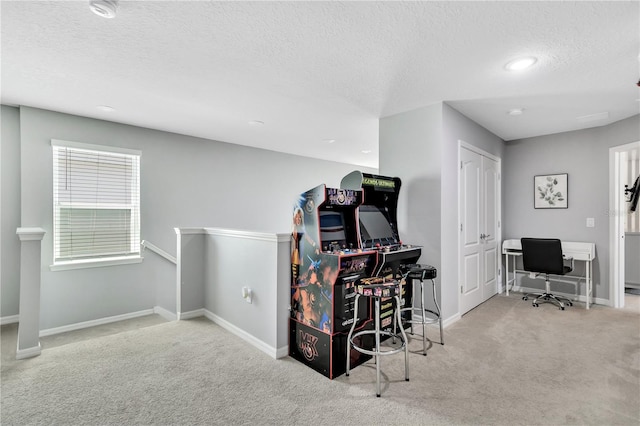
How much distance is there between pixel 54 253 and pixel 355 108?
4.03m

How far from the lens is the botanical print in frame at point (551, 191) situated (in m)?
4.59

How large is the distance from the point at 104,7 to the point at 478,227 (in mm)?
4359

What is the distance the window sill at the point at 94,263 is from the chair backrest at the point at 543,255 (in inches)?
212

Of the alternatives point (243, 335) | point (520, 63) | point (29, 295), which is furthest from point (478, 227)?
point (29, 295)

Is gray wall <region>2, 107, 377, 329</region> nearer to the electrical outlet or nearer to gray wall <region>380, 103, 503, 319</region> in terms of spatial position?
the electrical outlet

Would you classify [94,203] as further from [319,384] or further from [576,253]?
[576,253]

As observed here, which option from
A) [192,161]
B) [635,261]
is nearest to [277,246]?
[192,161]

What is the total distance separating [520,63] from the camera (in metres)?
2.44

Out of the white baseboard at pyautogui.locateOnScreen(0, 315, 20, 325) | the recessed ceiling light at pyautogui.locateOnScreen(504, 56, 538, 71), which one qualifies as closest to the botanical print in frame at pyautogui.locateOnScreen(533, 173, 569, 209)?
the recessed ceiling light at pyautogui.locateOnScreen(504, 56, 538, 71)

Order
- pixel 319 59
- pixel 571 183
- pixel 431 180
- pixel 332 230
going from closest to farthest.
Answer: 1. pixel 319 59
2. pixel 332 230
3. pixel 431 180
4. pixel 571 183

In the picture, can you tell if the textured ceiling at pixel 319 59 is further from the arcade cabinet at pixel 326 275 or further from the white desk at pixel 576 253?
the white desk at pixel 576 253

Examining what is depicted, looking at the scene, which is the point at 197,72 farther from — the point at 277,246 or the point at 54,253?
the point at 54,253

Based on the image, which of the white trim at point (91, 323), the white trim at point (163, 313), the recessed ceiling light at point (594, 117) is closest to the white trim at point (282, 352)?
the white trim at point (163, 313)

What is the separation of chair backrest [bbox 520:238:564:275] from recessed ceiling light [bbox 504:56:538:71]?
253cm
